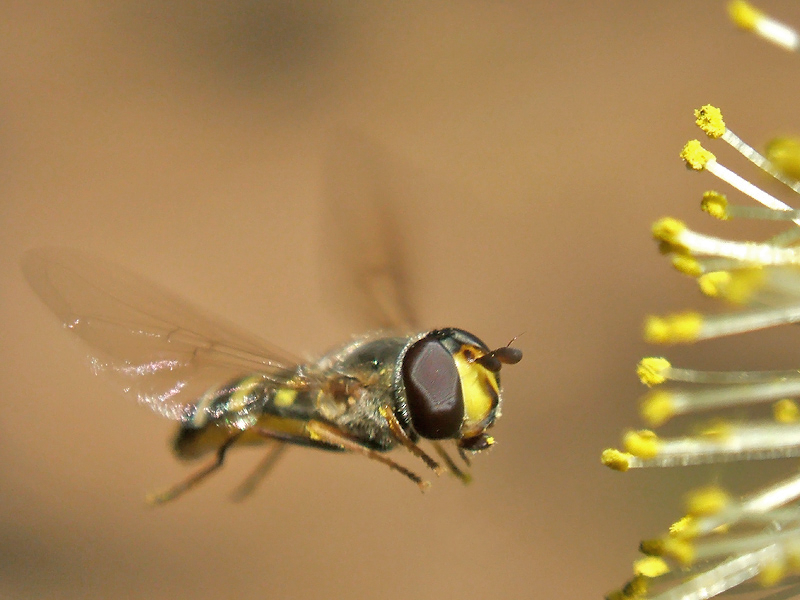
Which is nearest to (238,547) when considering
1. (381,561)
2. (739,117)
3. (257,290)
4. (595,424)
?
(381,561)

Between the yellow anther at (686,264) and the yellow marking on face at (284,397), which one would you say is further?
the yellow marking on face at (284,397)

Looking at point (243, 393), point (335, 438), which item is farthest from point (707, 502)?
point (243, 393)

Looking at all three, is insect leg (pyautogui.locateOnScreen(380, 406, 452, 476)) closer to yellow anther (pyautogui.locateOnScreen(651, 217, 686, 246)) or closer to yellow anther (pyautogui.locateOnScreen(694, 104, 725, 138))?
yellow anther (pyautogui.locateOnScreen(651, 217, 686, 246))

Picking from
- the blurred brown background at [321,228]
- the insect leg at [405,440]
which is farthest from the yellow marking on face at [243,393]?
the blurred brown background at [321,228]

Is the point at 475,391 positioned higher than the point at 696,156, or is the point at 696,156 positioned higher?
the point at 696,156

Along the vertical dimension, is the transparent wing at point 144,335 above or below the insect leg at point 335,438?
above

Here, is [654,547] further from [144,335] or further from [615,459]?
[144,335]

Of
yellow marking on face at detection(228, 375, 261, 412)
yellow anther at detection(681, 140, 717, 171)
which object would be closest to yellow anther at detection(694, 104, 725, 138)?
yellow anther at detection(681, 140, 717, 171)

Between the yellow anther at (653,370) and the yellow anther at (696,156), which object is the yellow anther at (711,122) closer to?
the yellow anther at (696,156)
